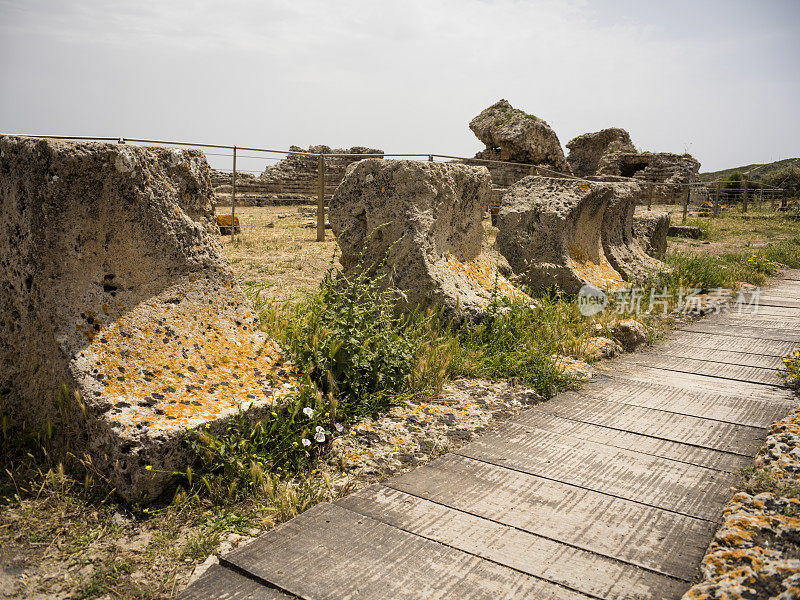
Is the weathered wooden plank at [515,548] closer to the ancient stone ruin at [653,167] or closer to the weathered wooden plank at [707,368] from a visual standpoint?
the weathered wooden plank at [707,368]

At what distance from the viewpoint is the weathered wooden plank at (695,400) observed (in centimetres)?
370

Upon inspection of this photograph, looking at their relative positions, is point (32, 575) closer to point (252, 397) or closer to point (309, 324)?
point (252, 397)

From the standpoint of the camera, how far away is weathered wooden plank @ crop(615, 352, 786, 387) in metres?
4.45

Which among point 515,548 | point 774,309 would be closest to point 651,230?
point 774,309

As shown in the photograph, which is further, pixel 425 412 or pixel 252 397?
pixel 425 412

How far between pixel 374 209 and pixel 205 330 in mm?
1939

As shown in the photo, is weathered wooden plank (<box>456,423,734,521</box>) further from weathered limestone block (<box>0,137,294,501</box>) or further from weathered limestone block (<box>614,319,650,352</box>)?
weathered limestone block (<box>614,319,650,352</box>)

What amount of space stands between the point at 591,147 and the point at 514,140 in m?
8.83

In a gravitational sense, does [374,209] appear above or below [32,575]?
above

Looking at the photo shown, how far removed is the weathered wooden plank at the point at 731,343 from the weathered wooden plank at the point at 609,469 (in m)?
2.46

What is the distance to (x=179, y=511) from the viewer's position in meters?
2.51

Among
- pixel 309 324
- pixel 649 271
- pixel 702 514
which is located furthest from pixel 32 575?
pixel 649 271

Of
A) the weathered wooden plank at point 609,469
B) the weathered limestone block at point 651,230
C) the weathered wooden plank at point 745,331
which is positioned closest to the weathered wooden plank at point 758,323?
the weathered wooden plank at point 745,331

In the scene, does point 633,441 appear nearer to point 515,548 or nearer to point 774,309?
point 515,548
